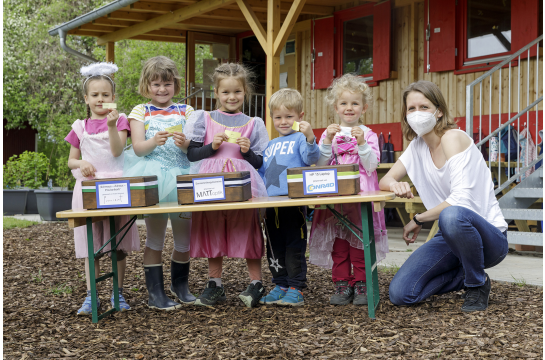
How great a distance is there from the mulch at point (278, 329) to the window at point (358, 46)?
5.30 metres

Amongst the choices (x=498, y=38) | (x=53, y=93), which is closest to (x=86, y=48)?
(x=53, y=93)

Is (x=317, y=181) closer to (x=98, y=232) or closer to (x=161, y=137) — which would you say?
(x=161, y=137)

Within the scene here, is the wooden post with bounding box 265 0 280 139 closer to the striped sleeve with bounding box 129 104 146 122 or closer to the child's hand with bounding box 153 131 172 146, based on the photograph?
the striped sleeve with bounding box 129 104 146 122

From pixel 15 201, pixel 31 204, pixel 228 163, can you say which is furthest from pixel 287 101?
pixel 31 204

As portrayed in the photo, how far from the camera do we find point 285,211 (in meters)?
3.46

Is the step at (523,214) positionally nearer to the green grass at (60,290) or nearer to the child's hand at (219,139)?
the child's hand at (219,139)

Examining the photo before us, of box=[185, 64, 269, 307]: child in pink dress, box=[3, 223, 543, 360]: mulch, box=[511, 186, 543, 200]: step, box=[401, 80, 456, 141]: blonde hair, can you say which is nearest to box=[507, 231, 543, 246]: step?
box=[511, 186, 543, 200]: step

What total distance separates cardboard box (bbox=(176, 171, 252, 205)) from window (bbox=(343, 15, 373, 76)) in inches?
242

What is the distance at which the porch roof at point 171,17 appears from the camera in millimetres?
8656

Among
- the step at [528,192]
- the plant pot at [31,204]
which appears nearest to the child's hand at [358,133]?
the step at [528,192]

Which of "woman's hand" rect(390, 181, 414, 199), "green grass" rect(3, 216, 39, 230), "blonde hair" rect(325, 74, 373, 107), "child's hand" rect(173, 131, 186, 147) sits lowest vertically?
"green grass" rect(3, 216, 39, 230)

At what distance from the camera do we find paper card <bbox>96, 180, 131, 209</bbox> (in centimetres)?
305

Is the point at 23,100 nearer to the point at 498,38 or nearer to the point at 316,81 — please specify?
the point at 316,81

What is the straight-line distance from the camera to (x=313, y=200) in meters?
2.91
